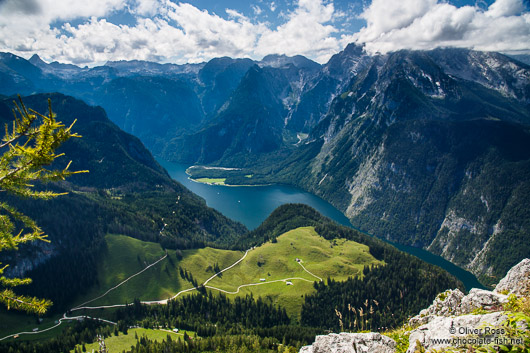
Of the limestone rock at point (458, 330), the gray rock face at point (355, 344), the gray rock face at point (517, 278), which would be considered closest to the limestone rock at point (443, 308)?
the gray rock face at point (517, 278)

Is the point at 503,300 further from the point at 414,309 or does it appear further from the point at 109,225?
→ the point at 109,225

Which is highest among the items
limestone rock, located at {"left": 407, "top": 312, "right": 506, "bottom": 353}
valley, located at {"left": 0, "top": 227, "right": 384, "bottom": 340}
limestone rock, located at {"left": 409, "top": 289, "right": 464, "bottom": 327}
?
limestone rock, located at {"left": 407, "top": 312, "right": 506, "bottom": 353}

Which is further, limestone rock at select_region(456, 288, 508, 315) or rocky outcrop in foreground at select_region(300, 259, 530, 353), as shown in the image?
limestone rock at select_region(456, 288, 508, 315)

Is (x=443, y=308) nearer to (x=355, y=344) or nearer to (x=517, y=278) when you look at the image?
(x=517, y=278)

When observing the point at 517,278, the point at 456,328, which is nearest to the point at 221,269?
the point at 517,278

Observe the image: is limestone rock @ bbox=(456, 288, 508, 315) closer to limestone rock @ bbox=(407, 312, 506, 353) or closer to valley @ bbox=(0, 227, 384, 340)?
limestone rock @ bbox=(407, 312, 506, 353)

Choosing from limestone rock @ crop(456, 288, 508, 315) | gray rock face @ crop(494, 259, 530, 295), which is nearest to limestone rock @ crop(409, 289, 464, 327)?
limestone rock @ crop(456, 288, 508, 315)

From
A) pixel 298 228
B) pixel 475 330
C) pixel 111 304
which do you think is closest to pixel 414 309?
pixel 298 228

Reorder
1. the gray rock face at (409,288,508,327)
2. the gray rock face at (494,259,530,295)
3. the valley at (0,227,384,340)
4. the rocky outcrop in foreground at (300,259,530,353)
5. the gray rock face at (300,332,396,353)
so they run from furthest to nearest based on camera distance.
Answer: the valley at (0,227,384,340), the gray rock face at (494,259,530,295), the gray rock face at (409,288,508,327), the gray rock face at (300,332,396,353), the rocky outcrop in foreground at (300,259,530,353)
